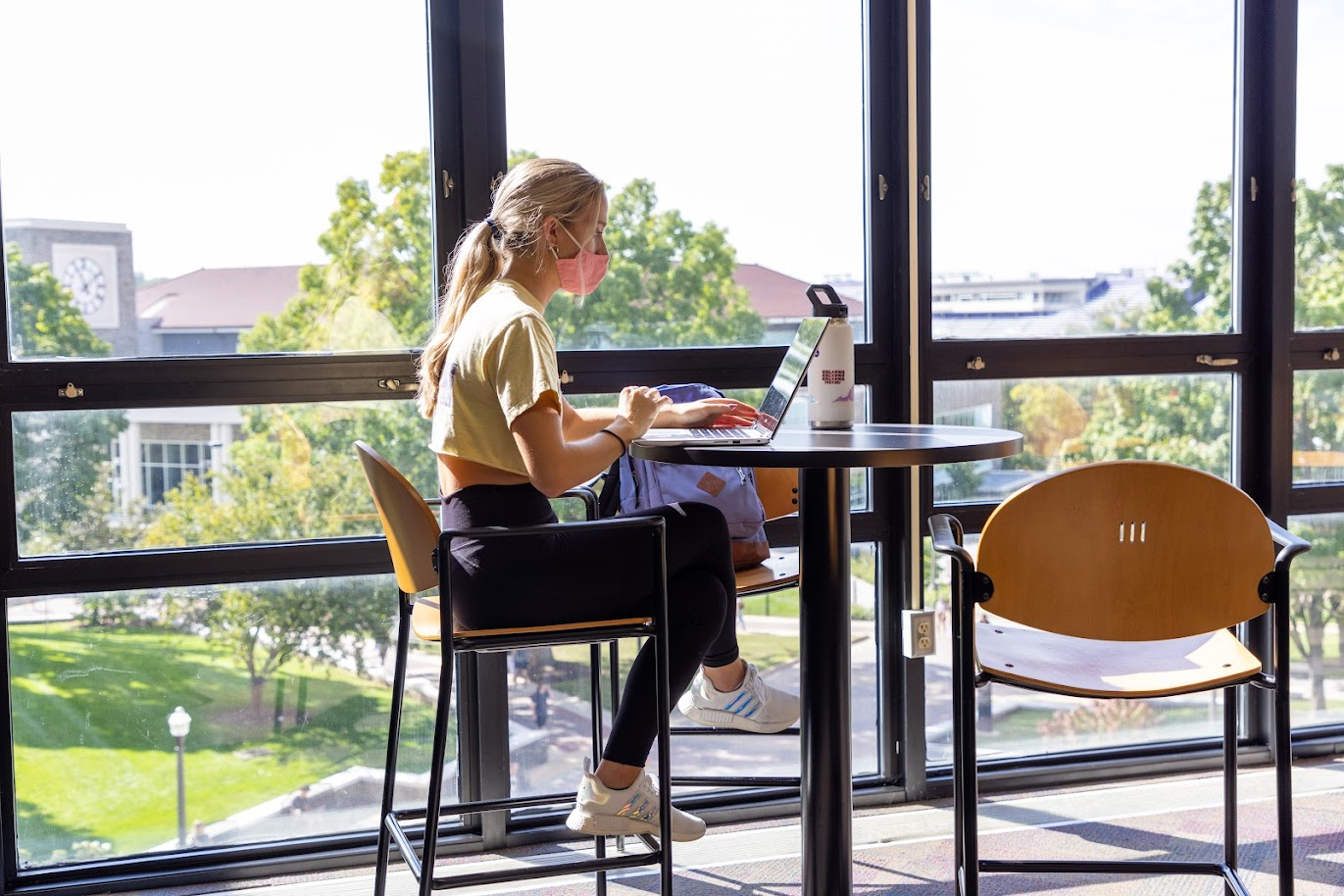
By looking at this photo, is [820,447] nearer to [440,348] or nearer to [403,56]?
[440,348]

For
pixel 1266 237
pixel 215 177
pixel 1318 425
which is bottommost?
pixel 1318 425

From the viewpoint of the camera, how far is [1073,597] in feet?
6.28

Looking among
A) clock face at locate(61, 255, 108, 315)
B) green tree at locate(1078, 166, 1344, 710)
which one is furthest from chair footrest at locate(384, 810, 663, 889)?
green tree at locate(1078, 166, 1344, 710)

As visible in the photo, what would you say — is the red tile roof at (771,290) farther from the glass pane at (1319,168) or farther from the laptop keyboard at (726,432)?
the glass pane at (1319,168)

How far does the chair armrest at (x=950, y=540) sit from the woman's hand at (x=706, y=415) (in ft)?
1.24

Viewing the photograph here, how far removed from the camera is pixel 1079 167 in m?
3.15

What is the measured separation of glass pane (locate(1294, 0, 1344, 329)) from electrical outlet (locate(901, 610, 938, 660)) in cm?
129

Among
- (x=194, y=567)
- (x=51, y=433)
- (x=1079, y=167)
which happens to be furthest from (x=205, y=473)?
(x=1079, y=167)

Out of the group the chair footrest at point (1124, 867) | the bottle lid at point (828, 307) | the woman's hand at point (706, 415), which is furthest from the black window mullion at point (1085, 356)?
the chair footrest at point (1124, 867)

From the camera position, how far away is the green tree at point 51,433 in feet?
8.46

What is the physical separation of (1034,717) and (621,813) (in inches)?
61.3

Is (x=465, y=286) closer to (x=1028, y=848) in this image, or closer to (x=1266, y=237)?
(x=1028, y=848)

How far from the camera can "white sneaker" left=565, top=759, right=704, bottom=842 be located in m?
2.07

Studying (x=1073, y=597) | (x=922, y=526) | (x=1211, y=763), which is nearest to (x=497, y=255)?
(x=1073, y=597)
